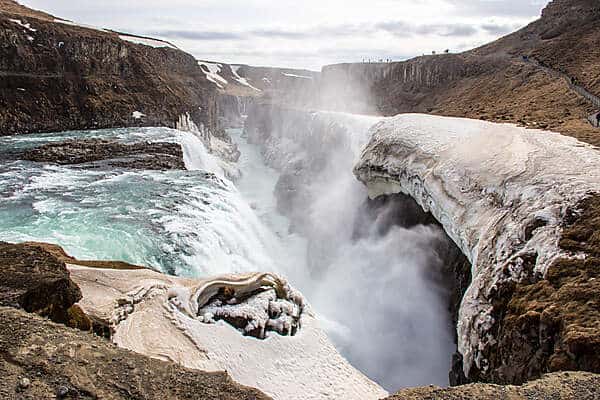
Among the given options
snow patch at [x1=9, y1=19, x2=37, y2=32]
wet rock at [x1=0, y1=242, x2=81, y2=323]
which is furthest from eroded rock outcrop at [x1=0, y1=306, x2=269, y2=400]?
snow patch at [x1=9, y1=19, x2=37, y2=32]

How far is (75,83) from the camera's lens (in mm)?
47250

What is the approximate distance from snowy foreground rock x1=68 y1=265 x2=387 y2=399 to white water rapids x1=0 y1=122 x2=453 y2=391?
4229 mm

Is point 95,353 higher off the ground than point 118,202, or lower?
higher

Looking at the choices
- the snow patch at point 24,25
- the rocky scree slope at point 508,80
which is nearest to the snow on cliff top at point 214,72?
the rocky scree slope at point 508,80

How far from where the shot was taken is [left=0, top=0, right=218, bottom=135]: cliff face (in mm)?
41969

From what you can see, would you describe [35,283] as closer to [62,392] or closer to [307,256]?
[62,392]

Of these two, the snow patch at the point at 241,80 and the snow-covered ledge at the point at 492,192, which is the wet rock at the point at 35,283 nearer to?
the snow-covered ledge at the point at 492,192

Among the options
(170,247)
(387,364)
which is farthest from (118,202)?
(387,364)

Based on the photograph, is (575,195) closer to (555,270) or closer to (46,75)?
(555,270)

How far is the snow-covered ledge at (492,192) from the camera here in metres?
11.1

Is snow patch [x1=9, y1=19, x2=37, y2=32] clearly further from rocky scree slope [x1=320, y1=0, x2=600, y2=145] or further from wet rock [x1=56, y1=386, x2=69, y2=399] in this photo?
wet rock [x1=56, y1=386, x2=69, y2=399]

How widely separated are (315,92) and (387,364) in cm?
8837

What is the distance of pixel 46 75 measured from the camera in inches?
1789

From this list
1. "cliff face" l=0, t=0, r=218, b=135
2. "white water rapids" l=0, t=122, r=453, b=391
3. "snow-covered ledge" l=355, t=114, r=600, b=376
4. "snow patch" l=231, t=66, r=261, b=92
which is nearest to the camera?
"snow-covered ledge" l=355, t=114, r=600, b=376
